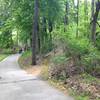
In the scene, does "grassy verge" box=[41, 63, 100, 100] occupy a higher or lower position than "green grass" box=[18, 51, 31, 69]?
higher

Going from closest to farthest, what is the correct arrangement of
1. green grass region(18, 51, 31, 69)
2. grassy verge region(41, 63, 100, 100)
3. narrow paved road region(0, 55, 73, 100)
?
grassy verge region(41, 63, 100, 100) < narrow paved road region(0, 55, 73, 100) < green grass region(18, 51, 31, 69)

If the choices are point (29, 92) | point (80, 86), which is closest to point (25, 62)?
point (29, 92)

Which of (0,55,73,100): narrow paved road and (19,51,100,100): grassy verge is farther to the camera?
(0,55,73,100): narrow paved road

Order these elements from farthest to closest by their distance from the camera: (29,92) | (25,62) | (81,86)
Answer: (25,62), (29,92), (81,86)

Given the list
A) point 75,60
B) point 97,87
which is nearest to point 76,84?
point 97,87

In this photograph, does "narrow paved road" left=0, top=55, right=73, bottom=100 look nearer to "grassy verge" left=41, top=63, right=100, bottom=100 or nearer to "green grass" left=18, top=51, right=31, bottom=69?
"grassy verge" left=41, top=63, right=100, bottom=100

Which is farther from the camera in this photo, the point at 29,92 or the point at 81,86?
the point at 29,92

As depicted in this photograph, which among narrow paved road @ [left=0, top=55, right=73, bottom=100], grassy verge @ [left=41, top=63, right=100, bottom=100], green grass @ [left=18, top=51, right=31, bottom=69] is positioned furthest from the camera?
green grass @ [left=18, top=51, right=31, bottom=69]

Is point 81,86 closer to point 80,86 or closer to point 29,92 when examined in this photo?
point 80,86

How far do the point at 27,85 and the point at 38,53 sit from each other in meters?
14.0

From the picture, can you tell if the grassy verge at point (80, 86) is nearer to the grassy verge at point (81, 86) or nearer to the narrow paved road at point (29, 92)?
the grassy verge at point (81, 86)

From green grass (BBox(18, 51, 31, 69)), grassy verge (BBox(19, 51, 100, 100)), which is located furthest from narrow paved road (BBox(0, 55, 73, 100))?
green grass (BBox(18, 51, 31, 69))

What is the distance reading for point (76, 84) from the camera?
36.0 feet

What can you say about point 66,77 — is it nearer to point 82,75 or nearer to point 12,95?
point 82,75
